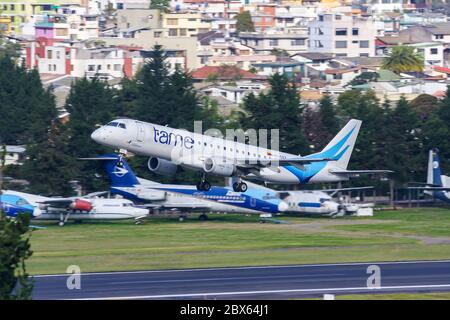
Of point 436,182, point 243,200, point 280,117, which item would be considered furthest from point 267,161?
point 280,117

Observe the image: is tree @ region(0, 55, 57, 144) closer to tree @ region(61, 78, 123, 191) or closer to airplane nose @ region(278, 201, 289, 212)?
tree @ region(61, 78, 123, 191)

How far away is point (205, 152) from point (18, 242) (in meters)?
37.4

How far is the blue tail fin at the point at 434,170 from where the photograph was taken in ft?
288

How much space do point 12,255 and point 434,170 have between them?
214 ft

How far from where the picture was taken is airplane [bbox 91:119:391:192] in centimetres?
6141

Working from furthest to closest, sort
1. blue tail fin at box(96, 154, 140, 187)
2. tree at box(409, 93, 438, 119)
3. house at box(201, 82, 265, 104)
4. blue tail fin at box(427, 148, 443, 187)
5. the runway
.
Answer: house at box(201, 82, 265, 104) < tree at box(409, 93, 438, 119) < blue tail fin at box(427, 148, 443, 187) < blue tail fin at box(96, 154, 140, 187) < the runway

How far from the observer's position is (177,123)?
99625 mm

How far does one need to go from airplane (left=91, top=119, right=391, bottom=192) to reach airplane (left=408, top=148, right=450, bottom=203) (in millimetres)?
16457

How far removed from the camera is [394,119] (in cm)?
9919

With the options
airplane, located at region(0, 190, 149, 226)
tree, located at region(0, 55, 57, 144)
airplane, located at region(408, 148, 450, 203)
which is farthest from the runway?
tree, located at region(0, 55, 57, 144)

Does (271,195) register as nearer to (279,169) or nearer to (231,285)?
(279,169)
